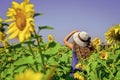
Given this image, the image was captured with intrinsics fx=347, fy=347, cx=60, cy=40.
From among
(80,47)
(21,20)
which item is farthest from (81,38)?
(21,20)

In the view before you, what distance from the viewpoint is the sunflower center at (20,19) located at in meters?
1.57

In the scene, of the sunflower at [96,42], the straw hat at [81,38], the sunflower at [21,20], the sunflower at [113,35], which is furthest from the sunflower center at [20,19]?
the sunflower at [96,42]

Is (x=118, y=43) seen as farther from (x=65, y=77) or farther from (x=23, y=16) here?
(x=23, y=16)

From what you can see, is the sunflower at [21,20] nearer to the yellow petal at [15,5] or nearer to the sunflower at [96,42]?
the yellow petal at [15,5]

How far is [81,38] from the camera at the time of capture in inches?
199

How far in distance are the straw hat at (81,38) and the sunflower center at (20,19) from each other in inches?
131

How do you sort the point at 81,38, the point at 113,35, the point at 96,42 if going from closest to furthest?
the point at 113,35, the point at 81,38, the point at 96,42

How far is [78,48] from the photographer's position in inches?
192

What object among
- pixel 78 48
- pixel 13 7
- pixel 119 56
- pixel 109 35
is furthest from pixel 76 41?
pixel 13 7

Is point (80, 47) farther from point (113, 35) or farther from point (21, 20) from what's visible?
point (21, 20)

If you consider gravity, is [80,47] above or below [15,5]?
below

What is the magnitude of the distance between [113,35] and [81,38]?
4.24 ft

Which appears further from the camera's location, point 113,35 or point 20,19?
point 113,35

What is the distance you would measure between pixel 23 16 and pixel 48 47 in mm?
521
